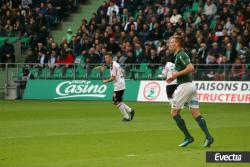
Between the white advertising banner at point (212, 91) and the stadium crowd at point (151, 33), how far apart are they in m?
0.50

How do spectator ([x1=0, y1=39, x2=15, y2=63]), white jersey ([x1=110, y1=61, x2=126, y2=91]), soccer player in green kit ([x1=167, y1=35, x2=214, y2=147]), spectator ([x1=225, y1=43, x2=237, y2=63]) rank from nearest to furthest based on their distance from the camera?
soccer player in green kit ([x1=167, y1=35, x2=214, y2=147]), white jersey ([x1=110, y1=61, x2=126, y2=91]), spectator ([x1=225, y1=43, x2=237, y2=63]), spectator ([x1=0, y1=39, x2=15, y2=63])

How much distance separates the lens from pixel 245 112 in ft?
89.1

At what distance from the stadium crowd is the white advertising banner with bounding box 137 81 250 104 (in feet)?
1.64

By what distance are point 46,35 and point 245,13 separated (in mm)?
12359

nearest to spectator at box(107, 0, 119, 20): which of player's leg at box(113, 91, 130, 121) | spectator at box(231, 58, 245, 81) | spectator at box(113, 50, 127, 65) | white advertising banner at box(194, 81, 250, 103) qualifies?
spectator at box(113, 50, 127, 65)

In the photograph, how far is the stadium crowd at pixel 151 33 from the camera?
115 feet

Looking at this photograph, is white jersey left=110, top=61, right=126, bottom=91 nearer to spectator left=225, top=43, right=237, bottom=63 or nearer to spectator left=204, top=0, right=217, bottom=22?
spectator left=225, top=43, right=237, bottom=63

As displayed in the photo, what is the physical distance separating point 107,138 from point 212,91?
17109 mm

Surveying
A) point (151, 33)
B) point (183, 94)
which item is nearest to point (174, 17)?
point (151, 33)

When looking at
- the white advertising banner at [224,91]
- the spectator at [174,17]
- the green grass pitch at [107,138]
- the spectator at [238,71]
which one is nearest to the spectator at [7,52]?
the spectator at [174,17]

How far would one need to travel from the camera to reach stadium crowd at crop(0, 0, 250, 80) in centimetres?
3491

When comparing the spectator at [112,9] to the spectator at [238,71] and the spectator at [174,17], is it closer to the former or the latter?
the spectator at [174,17]

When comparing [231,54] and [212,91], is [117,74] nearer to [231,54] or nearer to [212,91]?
[212,91]

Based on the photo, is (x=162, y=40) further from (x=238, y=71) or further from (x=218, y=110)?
(x=218, y=110)
